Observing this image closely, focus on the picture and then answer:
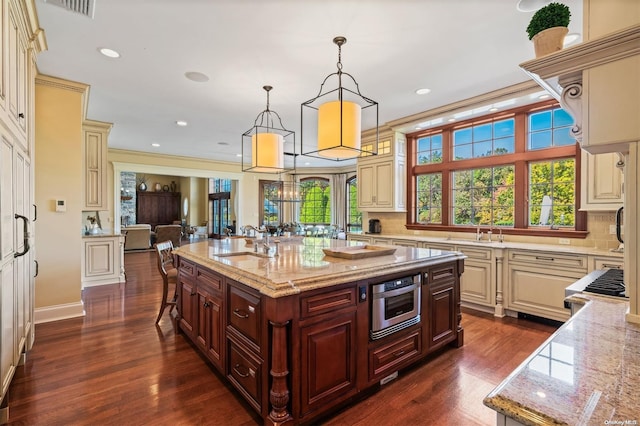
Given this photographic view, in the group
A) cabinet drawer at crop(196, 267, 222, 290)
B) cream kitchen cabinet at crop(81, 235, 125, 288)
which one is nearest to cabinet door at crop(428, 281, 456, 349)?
cabinet drawer at crop(196, 267, 222, 290)

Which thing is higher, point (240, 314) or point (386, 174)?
point (386, 174)

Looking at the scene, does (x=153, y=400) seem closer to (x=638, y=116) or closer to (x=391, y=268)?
(x=391, y=268)

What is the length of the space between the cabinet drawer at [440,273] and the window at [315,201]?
7507mm

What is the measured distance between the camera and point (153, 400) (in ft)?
6.84

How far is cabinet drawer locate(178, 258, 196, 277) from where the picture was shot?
2.69 meters

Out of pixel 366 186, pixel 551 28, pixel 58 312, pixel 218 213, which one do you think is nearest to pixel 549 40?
pixel 551 28

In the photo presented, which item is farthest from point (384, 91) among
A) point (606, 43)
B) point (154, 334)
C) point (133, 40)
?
point (154, 334)

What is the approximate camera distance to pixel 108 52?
2.97 metres

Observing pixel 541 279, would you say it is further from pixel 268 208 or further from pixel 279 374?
pixel 268 208

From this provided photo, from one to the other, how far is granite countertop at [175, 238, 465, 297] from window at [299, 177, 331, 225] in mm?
7509

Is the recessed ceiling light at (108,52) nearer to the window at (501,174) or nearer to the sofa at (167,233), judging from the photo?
the window at (501,174)

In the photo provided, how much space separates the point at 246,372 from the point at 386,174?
425 centimetres

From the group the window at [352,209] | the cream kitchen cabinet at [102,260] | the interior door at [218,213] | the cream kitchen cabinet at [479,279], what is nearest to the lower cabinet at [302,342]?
the cream kitchen cabinet at [479,279]

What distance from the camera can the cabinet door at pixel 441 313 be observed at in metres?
2.58
